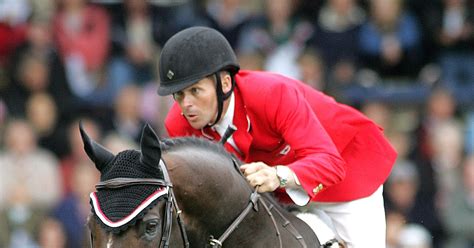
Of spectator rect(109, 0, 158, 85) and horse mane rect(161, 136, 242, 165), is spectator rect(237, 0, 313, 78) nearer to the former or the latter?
spectator rect(109, 0, 158, 85)

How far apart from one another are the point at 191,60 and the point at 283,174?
26.3 inches

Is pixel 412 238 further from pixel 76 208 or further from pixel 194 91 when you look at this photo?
pixel 194 91

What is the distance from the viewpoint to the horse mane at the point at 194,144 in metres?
4.60

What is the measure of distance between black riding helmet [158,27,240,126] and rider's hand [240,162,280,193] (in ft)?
1.47

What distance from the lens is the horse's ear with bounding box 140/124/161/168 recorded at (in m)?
4.13

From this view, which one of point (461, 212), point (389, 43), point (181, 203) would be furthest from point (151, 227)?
point (389, 43)

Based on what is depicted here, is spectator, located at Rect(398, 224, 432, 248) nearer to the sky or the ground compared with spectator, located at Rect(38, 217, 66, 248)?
nearer to the sky

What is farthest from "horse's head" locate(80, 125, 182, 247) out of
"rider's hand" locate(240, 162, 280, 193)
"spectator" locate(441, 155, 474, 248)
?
"spectator" locate(441, 155, 474, 248)

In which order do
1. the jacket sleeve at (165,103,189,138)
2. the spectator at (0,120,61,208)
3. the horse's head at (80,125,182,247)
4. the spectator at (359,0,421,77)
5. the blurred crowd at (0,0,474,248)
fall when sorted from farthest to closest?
1. the spectator at (359,0,421,77)
2. the spectator at (0,120,61,208)
3. the blurred crowd at (0,0,474,248)
4. the jacket sleeve at (165,103,189,138)
5. the horse's head at (80,125,182,247)

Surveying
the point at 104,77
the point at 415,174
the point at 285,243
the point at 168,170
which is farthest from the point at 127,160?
the point at 104,77

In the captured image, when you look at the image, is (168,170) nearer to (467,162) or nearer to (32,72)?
(467,162)

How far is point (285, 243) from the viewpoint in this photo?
4.96 m

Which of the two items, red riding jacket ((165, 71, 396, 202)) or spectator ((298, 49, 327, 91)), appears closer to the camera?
red riding jacket ((165, 71, 396, 202))

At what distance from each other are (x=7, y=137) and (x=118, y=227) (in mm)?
7394
